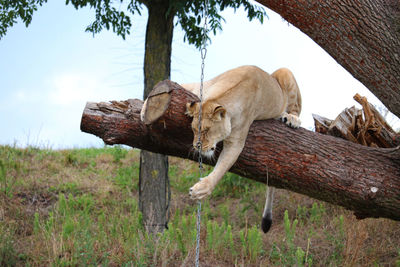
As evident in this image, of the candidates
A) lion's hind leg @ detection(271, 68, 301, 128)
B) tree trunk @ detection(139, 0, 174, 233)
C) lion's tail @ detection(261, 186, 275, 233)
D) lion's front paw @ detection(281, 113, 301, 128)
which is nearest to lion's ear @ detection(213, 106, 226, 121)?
lion's front paw @ detection(281, 113, 301, 128)

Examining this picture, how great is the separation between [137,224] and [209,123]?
286 centimetres

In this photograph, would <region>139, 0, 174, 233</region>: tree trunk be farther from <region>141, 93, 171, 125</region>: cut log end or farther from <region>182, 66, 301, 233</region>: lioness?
<region>141, 93, 171, 125</region>: cut log end

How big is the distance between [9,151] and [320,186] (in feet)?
24.9

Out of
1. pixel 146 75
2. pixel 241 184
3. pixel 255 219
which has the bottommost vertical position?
pixel 255 219

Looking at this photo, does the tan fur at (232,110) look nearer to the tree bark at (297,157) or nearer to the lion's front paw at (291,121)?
the lion's front paw at (291,121)

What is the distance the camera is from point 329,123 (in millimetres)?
5004

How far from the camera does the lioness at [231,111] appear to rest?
3.20 meters

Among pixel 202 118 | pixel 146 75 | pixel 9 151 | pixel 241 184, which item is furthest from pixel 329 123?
pixel 9 151

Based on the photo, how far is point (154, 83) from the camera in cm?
623

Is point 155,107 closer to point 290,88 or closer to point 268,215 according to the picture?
point 290,88

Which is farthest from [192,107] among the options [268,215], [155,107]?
[268,215]

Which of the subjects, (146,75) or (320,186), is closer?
(320,186)

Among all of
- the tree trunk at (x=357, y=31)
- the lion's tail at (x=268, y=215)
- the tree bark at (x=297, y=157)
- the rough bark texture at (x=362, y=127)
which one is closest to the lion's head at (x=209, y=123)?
the tree bark at (x=297, y=157)

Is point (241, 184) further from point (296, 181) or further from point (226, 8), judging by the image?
point (296, 181)
